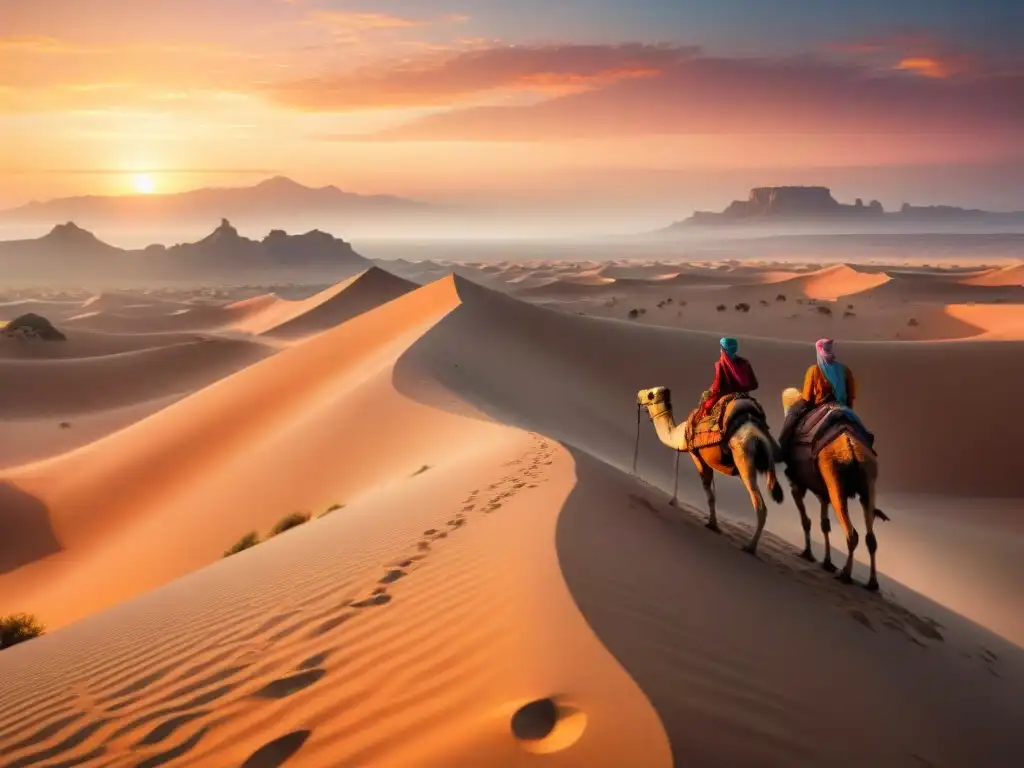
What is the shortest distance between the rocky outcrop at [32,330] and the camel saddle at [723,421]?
5172 cm

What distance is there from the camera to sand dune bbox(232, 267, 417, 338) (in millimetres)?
59281

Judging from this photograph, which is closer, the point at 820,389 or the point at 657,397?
the point at 820,389

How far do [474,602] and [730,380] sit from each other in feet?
14.7

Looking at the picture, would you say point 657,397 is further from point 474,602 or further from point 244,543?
point 244,543

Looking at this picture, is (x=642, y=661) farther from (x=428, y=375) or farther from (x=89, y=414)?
(x=89, y=414)

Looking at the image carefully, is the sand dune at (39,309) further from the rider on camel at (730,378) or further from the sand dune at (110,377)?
the rider on camel at (730,378)

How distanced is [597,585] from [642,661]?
3.92ft

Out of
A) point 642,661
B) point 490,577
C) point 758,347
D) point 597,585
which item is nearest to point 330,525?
point 490,577

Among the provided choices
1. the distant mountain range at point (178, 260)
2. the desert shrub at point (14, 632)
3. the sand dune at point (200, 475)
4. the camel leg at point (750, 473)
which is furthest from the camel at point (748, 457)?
the distant mountain range at point (178, 260)

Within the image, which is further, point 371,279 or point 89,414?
point 371,279

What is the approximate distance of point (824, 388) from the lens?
806 centimetres

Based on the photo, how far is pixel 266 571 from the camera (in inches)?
291

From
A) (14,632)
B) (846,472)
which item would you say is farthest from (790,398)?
(14,632)

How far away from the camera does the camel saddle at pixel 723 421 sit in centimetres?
762
